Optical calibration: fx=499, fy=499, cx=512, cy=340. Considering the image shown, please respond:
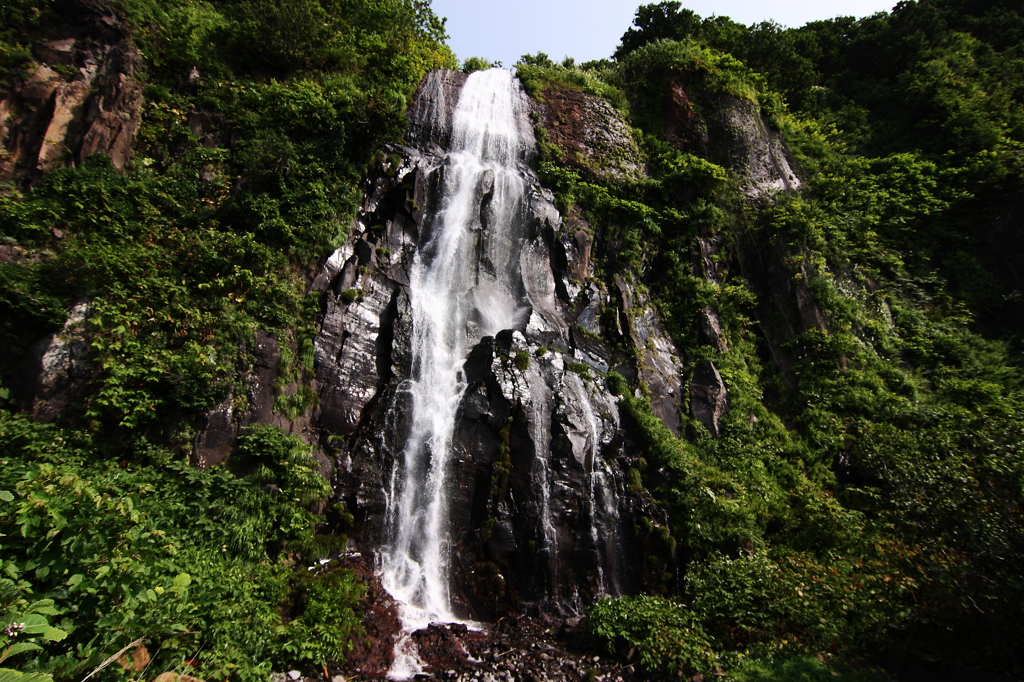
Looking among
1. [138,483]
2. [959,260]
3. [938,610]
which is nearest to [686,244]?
[959,260]

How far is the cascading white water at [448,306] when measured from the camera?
894cm

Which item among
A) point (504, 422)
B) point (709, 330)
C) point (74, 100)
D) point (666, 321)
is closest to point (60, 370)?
point (504, 422)

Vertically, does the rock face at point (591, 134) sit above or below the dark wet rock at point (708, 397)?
above

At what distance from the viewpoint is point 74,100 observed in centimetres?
1143

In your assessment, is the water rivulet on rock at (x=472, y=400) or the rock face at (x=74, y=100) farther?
the rock face at (x=74, y=100)

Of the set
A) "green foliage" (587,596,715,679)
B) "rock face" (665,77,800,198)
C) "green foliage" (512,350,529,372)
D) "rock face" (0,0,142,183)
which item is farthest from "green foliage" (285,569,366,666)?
"rock face" (665,77,800,198)

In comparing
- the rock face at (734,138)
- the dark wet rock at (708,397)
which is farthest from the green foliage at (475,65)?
the dark wet rock at (708,397)

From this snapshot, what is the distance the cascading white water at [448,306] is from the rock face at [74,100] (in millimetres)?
7483

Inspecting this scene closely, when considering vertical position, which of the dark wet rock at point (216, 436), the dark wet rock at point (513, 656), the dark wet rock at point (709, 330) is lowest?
the dark wet rock at point (513, 656)

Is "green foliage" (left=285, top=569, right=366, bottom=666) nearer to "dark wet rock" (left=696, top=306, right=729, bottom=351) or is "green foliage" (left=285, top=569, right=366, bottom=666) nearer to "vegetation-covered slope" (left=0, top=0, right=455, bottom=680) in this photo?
"vegetation-covered slope" (left=0, top=0, right=455, bottom=680)

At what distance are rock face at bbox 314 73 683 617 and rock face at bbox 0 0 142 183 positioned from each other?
568cm

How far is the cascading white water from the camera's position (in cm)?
894

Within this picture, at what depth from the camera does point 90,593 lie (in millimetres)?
4109

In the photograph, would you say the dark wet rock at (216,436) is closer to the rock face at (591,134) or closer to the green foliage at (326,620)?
the green foliage at (326,620)
